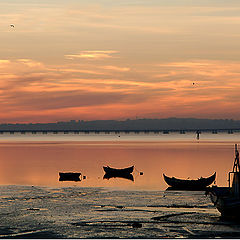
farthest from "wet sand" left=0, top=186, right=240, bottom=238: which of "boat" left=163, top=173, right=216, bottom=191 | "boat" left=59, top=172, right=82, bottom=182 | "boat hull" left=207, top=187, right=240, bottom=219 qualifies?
"boat" left=59, top=172, right=82, bottom=182

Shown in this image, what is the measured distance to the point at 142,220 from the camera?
43.9 m

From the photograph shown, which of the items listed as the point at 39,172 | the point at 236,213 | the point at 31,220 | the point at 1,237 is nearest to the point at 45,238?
the point at 1,237

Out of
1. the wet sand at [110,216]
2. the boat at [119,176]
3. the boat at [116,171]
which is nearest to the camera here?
the wet sand at [110,216]

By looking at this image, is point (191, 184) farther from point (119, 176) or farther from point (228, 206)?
point (119, 176)

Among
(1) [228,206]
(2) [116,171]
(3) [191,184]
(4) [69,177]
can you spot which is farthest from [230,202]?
(2) [116,171]

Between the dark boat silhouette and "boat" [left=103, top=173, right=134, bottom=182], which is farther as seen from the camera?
the dark boat silhouette

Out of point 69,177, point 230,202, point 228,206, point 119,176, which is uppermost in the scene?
point 230,202

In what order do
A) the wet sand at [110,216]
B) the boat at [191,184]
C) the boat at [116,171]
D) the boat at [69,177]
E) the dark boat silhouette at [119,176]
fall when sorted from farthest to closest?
1. the boat at [116,171]
2. the dark boat silhouette at [119,176]
3. the boat at [69,177]
4. the boat at [191,184]
5. the wet sand at [110,216]

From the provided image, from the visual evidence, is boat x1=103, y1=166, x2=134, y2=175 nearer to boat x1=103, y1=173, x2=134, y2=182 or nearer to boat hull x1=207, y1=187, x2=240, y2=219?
boat x1=103, y1=173, x2=134, y2=182

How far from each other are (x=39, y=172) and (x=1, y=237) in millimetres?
71189

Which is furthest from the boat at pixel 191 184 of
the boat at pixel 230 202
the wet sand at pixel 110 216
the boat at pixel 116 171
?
the boat at pixel 116 171

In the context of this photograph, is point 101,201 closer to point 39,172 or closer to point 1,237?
point 1,237

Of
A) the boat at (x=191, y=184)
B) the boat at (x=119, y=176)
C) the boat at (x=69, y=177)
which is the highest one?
the boat at (x=191, y=184)

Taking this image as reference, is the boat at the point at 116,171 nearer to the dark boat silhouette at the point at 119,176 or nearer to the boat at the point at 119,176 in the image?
the dark boat silhouette at the point at 119,176
